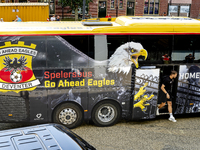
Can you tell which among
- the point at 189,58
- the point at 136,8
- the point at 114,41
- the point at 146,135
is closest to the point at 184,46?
the point at 189,58

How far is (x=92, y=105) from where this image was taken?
317 inches

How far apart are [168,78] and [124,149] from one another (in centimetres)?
284

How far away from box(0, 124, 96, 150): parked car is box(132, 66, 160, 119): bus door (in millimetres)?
4210

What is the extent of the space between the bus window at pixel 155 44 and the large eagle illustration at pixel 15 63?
3.22 meters

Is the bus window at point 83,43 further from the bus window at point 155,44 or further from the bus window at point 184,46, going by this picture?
the bus window at point 184,46

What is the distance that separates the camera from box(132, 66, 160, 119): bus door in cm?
815

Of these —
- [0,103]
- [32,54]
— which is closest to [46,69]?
[32,54]

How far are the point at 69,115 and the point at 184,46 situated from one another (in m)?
4.14

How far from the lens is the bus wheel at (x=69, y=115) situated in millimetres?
7918

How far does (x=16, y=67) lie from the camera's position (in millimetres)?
7336

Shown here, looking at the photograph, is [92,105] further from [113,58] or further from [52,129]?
[52,129]

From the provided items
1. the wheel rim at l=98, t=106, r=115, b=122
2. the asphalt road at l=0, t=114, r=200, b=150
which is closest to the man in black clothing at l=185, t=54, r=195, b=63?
the asphalt road at l=0, t=114, r=200, b=150

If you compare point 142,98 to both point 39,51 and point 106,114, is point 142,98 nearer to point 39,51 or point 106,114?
point 106,114

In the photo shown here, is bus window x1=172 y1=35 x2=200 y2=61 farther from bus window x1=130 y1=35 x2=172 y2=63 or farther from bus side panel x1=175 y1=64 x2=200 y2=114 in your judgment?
bus side panel x1=175 y1=64 x2=200 y2=114
